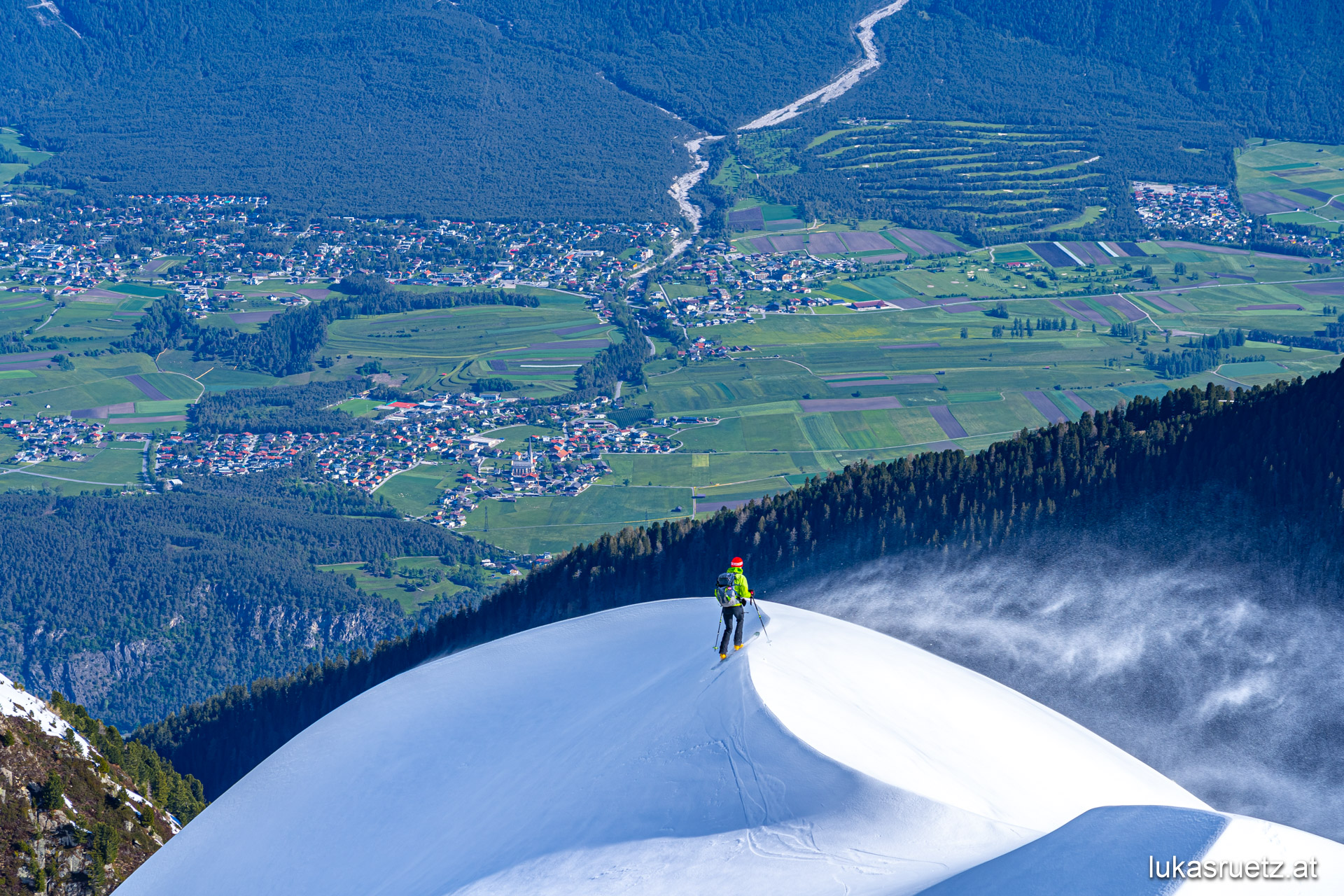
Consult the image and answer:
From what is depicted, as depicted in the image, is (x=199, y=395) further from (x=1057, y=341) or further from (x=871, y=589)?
(x=871, y=589)

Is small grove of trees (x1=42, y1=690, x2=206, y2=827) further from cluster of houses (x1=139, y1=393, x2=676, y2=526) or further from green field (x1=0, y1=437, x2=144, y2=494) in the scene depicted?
green field (x1=0, y1=437, x2=144, y2=494)

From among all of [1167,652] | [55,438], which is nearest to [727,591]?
[1167,652]

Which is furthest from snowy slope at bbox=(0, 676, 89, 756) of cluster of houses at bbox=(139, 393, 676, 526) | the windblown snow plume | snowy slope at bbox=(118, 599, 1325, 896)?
cluster of houses at bbox=(139, 393, 676, 526)

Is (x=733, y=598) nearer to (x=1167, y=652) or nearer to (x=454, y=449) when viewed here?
(x=1167, y=652)

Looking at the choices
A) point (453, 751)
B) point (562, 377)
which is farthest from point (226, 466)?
point (453, 751)

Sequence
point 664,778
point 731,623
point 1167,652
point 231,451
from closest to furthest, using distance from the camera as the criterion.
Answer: point 664,778 → point 731,623 → point 1167,652 → point 231,451

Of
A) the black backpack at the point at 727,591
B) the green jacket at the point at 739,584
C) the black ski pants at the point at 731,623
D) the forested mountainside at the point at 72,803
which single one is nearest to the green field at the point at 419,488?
the forested mountainside at the point at 72,803

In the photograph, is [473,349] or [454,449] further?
[473,349]
